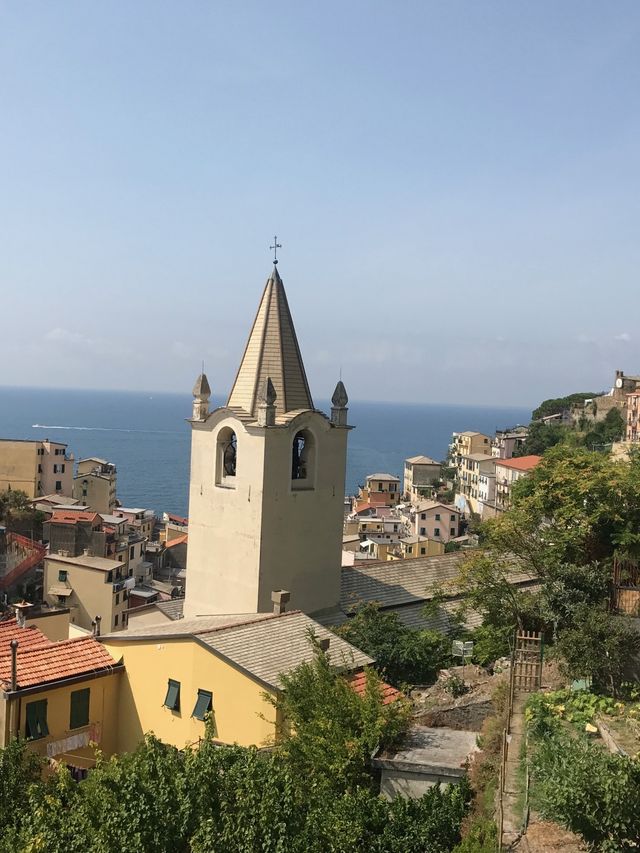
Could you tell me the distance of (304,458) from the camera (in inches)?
795

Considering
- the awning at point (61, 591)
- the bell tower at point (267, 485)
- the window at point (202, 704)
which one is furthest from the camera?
the awning at point (61, 591)

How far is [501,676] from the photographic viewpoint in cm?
1528

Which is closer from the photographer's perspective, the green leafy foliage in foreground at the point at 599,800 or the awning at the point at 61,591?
the green leafy foliage in foreground at the point at 599,800

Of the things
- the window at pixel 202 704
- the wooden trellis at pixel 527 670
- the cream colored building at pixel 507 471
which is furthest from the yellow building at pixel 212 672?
the cream colored building at pixel 507 471

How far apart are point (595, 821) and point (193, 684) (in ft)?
28.1

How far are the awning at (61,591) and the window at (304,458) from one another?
29780 millimetres

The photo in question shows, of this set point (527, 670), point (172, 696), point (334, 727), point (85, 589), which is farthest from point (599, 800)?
point (85, 589)

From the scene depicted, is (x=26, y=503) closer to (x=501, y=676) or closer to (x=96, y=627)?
(x=96, y=627)

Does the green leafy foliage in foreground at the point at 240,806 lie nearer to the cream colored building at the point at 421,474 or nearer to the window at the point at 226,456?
the window at the point at 226,456

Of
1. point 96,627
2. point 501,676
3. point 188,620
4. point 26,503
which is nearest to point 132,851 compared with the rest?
point 501,676

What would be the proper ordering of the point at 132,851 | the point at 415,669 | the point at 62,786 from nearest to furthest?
the point at 132,851 → the point at 62,786 → the point at 415,669

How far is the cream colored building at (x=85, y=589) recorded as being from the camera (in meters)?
45.4

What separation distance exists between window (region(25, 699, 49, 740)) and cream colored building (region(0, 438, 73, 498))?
62140 mm

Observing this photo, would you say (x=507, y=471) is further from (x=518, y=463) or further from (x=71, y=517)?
(x=71, y=517)
